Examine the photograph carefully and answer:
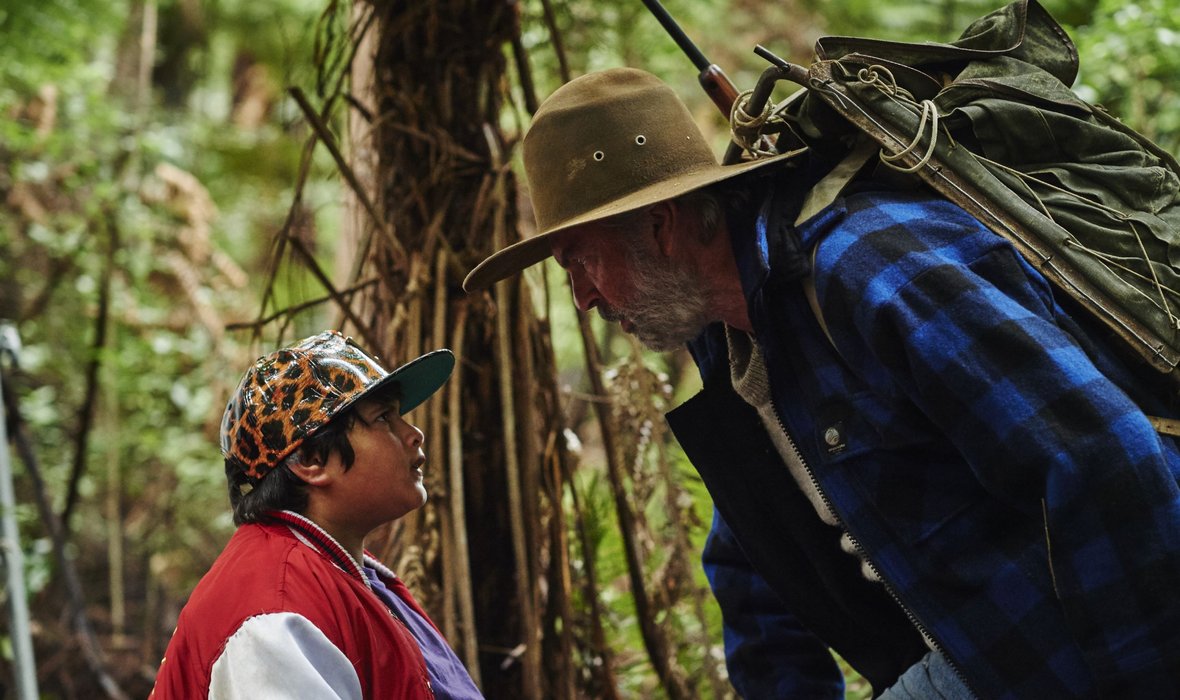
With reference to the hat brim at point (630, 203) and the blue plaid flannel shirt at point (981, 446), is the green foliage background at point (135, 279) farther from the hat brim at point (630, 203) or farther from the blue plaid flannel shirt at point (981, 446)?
the blue plaid flannel shirt at point (981, 446)

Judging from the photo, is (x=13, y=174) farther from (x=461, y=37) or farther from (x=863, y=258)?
(x=863, y=258)

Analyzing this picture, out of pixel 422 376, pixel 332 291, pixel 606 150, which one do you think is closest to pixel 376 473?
pixel 422 376

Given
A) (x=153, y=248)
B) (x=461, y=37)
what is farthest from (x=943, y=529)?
(x=153, y=248)

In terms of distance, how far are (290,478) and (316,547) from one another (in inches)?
5.3

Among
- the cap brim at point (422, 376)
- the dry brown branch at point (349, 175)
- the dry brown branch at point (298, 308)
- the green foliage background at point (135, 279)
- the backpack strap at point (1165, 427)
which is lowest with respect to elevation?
the backpack strap at point (1165, 427)

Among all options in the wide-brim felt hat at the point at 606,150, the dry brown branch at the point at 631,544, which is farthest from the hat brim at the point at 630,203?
the dry brown branch at the point at 631,544

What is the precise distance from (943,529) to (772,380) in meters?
0.38

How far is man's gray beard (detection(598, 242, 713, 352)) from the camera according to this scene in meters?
2.02

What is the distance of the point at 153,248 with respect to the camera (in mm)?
8133

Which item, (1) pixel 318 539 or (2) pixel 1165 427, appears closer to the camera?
(2) pixel 1165 427

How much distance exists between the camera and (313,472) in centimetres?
204

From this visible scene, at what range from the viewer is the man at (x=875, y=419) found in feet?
4.99

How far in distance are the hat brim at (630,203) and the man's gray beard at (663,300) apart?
0.11 meters

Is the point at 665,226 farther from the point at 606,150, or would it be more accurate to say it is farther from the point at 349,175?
the point at 349,175
